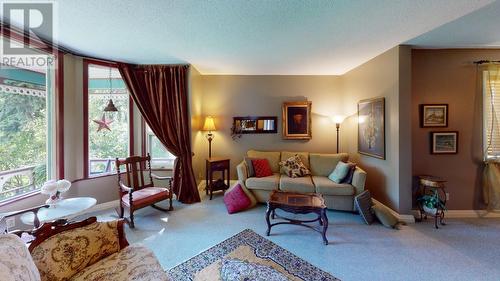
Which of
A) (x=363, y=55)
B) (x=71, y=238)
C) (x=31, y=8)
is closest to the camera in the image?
(x=71, y=238)

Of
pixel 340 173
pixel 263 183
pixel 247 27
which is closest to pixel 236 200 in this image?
pixel 263 183

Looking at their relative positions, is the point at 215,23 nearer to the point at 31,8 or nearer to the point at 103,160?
the point at 31,8

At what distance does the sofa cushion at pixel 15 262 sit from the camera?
1.01m

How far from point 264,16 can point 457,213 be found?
392cm

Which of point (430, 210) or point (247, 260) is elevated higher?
point (430, 210)

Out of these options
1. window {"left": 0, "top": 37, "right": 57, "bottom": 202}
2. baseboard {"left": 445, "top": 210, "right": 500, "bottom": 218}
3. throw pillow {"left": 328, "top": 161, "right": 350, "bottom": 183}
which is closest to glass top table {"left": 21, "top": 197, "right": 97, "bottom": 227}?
window {"left": 0, "top": 37, "right": 57, "bottom": 202}

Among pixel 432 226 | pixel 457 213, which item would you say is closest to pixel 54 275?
→ pixel 432 226

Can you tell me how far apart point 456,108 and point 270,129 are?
3.05 m

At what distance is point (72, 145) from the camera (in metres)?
3.19

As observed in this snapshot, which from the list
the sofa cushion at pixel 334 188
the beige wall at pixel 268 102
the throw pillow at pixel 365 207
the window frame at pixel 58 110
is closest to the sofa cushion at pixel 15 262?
the window frame at pixel 58 110
